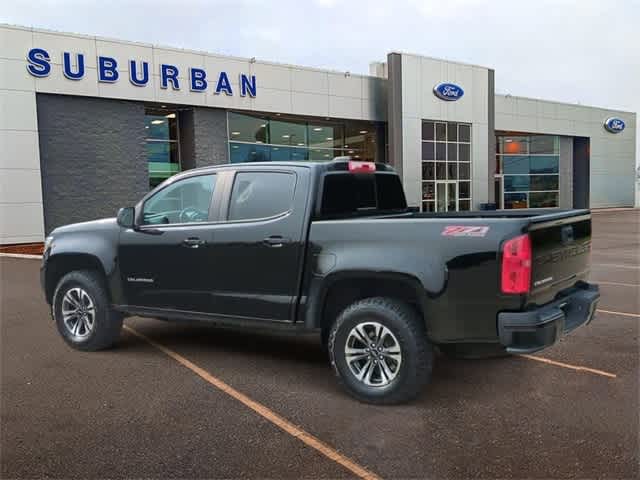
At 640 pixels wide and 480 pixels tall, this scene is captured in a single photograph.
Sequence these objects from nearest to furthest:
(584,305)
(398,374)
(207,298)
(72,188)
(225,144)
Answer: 1. (398,374)
2. (584,305)
3. (207,298)
4. (72,188)
5. (225,144)

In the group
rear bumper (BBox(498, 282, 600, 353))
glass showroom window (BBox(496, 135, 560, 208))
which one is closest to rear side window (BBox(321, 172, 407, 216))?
rear bumper (BBox(498, 282, 600, 353))

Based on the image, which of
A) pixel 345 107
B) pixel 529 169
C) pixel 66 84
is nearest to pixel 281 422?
pixel 66 84

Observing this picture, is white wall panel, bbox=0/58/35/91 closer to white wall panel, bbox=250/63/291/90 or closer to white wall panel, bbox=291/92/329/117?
white wall panel, bbox=250/63/291/90

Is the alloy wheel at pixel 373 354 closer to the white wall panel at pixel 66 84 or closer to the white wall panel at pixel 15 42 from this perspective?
the white wall panel at pixel 66 84

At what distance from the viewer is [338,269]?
4398 millimetres

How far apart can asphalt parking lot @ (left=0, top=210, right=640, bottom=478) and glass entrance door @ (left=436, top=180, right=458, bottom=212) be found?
78.4ft

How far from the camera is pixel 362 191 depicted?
5.40m

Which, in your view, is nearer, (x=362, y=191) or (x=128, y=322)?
(x=362, y=191)

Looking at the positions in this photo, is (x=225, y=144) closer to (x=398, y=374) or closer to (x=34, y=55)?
(x=34, y=55)

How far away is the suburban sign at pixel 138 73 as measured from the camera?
19.0 meters

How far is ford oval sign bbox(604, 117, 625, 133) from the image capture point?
137 ft

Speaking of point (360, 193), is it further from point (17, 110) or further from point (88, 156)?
point (88, 156)

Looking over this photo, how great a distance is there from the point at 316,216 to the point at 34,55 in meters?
18.1

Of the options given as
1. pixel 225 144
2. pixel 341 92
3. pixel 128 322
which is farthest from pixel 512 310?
pixel 341 92
